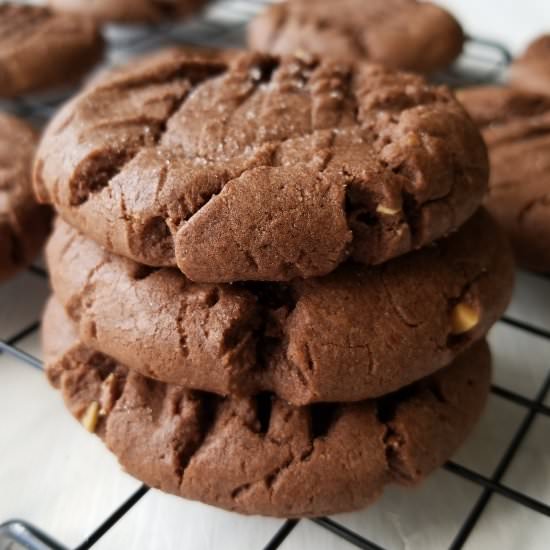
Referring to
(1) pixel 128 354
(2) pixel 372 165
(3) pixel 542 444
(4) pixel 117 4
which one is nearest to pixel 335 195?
(2) pixel 372 165

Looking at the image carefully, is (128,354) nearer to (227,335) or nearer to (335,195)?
(227,335)

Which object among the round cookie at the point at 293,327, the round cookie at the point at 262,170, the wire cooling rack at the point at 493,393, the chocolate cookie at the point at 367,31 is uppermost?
the round cookie at the point at 262,170

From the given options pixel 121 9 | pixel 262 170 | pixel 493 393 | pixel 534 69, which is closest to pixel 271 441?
pixel 262 170

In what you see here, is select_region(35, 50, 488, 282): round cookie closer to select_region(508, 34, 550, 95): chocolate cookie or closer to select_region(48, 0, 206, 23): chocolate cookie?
select_region(508, 34, 550, 95): chocolate cookie

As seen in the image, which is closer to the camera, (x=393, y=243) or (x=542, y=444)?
(x=393, y=243)

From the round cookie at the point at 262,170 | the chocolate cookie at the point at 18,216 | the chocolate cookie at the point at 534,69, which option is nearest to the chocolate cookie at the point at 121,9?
the chocolate cookie at the point at 18,216

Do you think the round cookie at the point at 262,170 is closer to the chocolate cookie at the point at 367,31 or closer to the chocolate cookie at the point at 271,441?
the chocolate cookie at the point at 271,441
